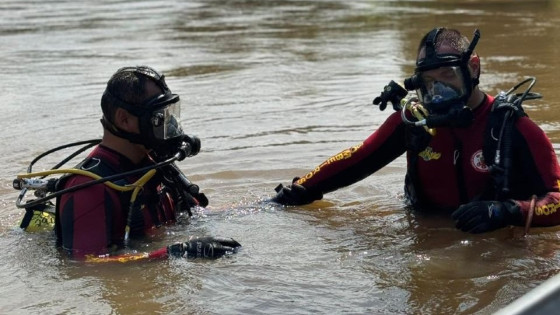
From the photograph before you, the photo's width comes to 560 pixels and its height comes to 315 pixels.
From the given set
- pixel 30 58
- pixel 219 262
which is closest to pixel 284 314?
pixel 219 262

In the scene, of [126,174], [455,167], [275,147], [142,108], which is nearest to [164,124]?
[142,108]

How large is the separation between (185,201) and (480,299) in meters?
1.60

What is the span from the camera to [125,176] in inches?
148

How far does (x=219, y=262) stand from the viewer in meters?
3.87

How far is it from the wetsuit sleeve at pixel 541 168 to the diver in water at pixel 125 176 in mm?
1375

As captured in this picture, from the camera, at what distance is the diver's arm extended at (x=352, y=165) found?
438 cm

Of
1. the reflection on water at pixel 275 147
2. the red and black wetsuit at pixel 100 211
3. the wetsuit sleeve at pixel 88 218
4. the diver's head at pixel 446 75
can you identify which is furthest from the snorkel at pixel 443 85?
the wetsuit sleeve at pixel 88 218

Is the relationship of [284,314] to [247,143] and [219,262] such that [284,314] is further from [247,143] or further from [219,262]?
[247,143]

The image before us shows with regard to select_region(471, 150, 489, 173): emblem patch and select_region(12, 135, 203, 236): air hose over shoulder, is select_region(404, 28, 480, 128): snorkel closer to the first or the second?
select_region(471, 150, 489, 173): emblem patch

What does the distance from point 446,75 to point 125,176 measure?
147 centimetres

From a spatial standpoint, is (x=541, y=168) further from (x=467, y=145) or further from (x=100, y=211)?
(x=100, y=211)

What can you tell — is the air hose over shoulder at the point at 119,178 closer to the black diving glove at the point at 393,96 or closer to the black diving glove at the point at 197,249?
the black diving glove at the point at 197,249

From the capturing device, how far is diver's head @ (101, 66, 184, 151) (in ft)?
12.4

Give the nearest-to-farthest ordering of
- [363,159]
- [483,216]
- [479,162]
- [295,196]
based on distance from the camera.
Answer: [483,216] → [479,162] → [363,159] → [295,196]
